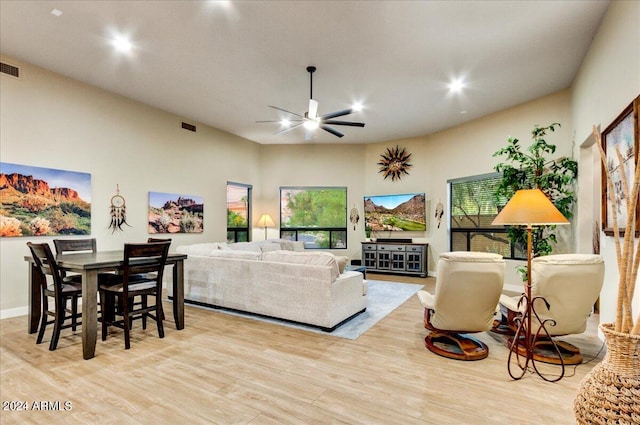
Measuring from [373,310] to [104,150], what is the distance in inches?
185

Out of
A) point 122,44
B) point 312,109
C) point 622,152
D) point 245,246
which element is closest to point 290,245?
point 245,246

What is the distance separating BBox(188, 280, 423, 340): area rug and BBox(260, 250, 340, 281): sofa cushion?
61cm

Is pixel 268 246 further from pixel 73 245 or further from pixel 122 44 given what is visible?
pixel 122 44

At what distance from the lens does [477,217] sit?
655 centimetres

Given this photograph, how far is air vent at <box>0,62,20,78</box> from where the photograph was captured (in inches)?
158

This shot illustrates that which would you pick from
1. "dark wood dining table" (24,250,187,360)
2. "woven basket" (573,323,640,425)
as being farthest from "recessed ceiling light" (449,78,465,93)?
"dark wood dining table" (24,250,187,360)

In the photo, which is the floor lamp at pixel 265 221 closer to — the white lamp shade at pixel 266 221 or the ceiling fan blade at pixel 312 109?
the white lamp shade at pixel 266 221

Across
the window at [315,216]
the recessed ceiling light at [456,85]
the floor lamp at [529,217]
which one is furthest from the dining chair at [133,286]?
the window at [315,216]

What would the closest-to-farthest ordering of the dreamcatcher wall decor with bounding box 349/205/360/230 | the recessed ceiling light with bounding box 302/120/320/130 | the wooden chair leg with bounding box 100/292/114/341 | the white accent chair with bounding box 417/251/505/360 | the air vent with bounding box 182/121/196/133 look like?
the white accent chair with bounding box 417/251/505/360 < the wooden chair leg with bounding box 100/292/114/341 < the recessed ceiling light with bounding box 302/120/320/130 < the air vent with bounding box 182/121/196/133 < the dreamcatcher wall decor with bounding box 349/205/360/230

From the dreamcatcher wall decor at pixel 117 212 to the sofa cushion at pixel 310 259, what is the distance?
2.79 meters

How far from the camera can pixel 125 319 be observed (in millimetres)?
3109

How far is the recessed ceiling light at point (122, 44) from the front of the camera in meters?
3.63

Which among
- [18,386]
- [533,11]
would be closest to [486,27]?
[533,11]

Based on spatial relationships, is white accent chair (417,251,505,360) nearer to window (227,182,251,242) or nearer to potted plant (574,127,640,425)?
potted plant (574,127,640,425)
